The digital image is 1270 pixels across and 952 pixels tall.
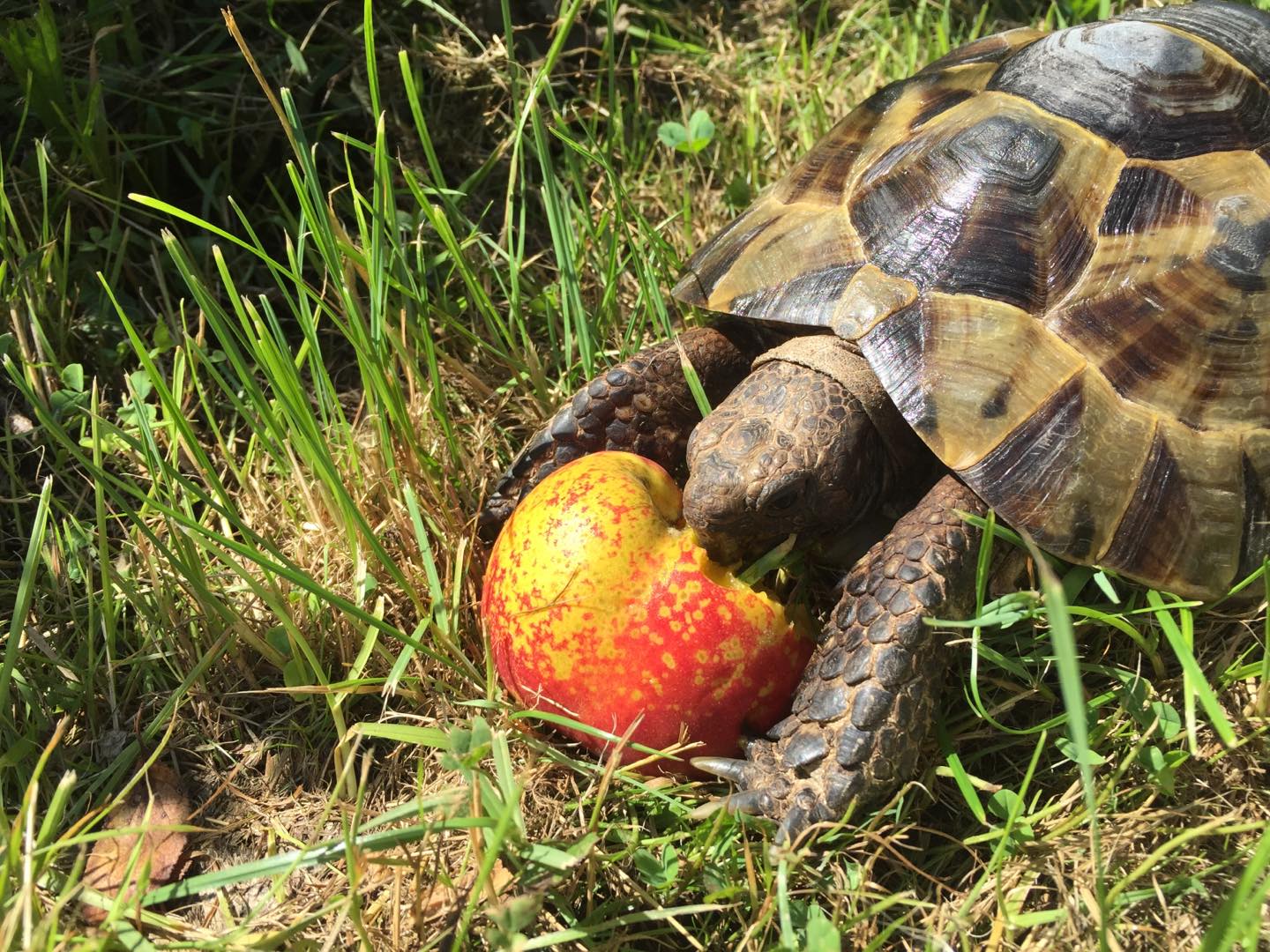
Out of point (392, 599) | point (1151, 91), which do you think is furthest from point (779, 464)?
point (1151, 91)

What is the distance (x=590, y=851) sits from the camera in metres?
2.08

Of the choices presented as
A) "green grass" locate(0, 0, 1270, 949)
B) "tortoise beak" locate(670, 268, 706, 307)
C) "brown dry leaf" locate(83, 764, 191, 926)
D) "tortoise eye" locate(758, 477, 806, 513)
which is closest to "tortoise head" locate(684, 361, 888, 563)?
"tortoise eye" locate(758, 477, 806, 513)

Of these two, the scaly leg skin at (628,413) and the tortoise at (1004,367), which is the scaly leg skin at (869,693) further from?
the scaly leg skin at (628,413)

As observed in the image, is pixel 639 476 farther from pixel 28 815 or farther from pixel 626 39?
pixel 626 39

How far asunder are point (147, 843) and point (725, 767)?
1.20 metres

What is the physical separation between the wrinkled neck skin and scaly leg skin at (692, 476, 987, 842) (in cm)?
18

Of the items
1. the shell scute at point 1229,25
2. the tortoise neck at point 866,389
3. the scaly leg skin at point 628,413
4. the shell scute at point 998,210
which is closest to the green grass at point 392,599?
the scaly leg skin at point 628,413

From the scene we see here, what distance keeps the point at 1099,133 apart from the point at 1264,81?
0.50m

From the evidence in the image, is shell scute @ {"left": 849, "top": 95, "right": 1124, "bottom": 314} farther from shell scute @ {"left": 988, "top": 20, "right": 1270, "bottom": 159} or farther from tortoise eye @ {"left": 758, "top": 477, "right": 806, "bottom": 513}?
tortoise eye @ {"left": 758, "top": 477, "right": 806, "bottom": 513}

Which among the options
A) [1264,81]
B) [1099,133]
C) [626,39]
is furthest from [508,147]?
[1264,81]

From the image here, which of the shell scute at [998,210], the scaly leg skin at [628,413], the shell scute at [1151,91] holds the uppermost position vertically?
the shell scute at [1151,91]

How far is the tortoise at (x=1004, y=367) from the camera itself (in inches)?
89.4

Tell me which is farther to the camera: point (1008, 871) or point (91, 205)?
point (91, 205)

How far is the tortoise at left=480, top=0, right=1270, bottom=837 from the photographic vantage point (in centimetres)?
227
